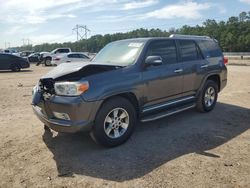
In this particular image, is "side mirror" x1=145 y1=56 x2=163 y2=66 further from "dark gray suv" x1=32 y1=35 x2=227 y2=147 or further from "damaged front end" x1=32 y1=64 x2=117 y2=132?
"damaged front end" x1=32 y1=64 x2=117 y2=132

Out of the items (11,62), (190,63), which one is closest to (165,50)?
(190,63)

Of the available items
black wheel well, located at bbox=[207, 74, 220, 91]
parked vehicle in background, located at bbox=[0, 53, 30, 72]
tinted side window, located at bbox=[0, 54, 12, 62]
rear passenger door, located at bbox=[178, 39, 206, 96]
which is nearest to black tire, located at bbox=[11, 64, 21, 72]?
A: parked vehicle in background, located at bbox=[0, 53, 30, 72]

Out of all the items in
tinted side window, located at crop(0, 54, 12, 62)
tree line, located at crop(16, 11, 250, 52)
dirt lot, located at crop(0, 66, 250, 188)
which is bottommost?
dirt lot, located at crop(0, 66, 250, 188)

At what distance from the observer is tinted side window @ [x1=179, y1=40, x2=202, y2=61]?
6.78 m

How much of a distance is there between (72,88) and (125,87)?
973 millimetres

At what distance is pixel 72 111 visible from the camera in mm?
4727

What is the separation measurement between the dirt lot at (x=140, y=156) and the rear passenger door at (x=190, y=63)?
73 cm

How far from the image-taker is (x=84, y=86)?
15.6 feet

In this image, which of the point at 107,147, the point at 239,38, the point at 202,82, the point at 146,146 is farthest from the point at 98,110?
the point at 239,38

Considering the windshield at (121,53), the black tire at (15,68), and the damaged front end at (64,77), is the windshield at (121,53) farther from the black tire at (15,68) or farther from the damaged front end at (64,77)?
the black tire at (15,68)

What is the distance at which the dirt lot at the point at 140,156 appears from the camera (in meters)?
4.13

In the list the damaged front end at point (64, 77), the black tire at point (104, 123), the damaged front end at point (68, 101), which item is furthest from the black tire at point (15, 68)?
the black tire at point (104, 123)

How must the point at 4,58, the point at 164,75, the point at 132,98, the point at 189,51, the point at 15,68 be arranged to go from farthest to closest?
the point at 15,68 < the point at 4,58 < the point at 189,51 < the point at 164,75 < the point at 132,98

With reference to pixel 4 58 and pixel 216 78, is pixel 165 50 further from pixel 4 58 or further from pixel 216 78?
pixel 4 58
